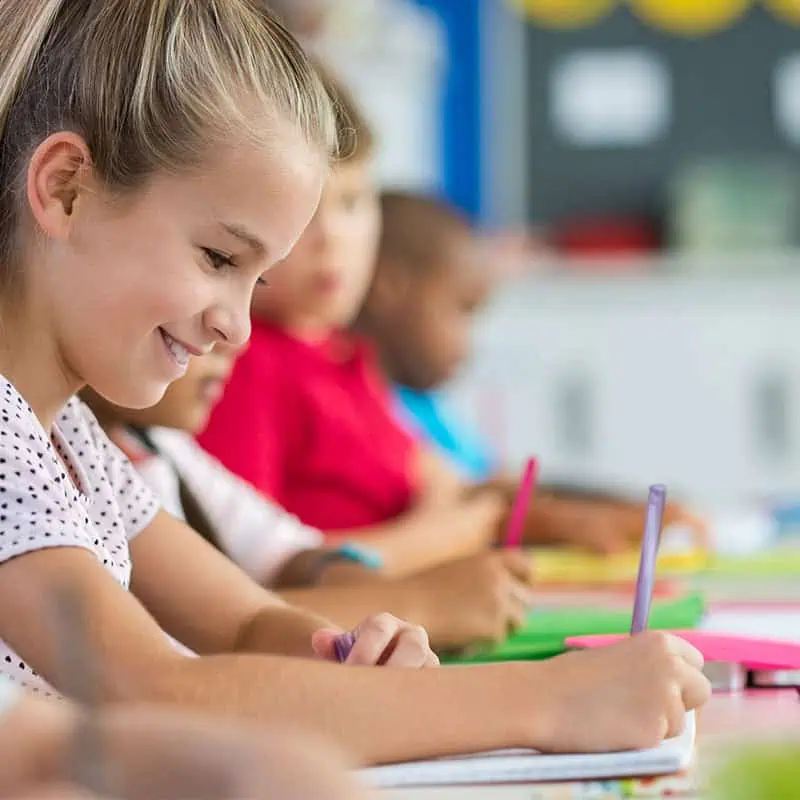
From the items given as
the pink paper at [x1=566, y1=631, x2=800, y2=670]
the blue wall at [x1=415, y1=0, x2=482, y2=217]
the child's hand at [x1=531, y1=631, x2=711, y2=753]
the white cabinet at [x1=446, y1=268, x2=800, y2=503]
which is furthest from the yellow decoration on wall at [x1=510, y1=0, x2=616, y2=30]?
the child's hand at [x1=531, y1=631, x2=711, y2=753]

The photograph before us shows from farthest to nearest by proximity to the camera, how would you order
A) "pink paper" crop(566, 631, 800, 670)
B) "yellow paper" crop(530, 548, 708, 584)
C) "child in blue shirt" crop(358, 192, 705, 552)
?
"child in blue shirt" crop(358, 192, 705, 552) → "yellow paper" crop(530, 548, 708, 584) → "pink paper" crop(566, 631, 800, 670)

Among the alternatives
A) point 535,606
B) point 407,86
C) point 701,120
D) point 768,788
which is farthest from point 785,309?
point 768,788

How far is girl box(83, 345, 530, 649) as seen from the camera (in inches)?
38.5

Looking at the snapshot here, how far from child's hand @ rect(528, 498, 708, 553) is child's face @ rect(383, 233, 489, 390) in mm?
373

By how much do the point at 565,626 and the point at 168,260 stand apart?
1.27 ft

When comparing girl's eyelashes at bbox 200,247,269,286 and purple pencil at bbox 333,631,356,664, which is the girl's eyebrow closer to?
girl's eyelashes at bbox 200,247,269,286

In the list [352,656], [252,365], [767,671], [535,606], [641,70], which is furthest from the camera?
[641,70]

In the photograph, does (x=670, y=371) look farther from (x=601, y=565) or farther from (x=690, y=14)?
(x=601, y=565)

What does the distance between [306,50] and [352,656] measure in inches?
12.7

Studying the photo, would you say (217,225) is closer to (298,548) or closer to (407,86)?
(298,548)

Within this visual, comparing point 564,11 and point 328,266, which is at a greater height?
point 564,11

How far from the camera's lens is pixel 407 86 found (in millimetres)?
4117

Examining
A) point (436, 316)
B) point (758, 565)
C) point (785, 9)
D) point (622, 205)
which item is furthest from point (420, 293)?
point (785, 9)

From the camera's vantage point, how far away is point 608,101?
4207 millimetres
